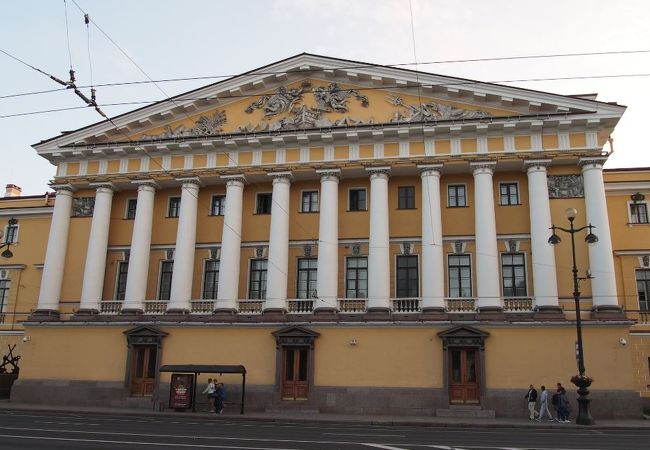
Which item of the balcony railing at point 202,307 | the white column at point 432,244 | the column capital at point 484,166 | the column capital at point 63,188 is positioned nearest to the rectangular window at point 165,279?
the balcony railing at point 202,307

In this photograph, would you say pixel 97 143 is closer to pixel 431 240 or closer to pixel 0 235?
pixel 0 235

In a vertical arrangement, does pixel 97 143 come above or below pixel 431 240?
above

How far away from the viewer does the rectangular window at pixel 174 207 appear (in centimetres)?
3591

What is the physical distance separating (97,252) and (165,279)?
391 centimetres

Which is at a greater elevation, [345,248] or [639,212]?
[639,212]

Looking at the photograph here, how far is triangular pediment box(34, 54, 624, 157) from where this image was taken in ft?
104

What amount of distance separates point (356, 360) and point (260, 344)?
15.8ft

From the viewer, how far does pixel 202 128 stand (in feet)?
115

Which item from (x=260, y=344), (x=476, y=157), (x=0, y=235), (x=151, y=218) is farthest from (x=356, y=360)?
(x=0, y=235)

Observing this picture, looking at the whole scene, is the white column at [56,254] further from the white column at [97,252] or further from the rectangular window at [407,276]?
the rectangular window at [407,276]

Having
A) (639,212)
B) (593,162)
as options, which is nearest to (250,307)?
(593,162)

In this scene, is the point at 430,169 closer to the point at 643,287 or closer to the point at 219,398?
the point at 643,287

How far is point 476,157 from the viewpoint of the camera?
3166cm

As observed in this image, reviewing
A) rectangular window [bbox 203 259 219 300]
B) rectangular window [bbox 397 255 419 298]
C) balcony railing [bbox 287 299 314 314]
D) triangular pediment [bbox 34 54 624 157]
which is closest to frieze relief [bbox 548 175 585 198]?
triangular pediment [bbox 34 54 624 157]
